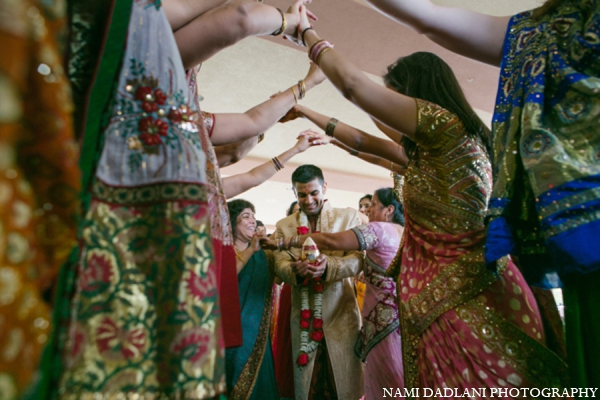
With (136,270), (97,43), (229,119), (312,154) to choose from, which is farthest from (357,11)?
(312,154)

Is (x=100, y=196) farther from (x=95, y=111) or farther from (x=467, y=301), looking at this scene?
(x=467, y=301)

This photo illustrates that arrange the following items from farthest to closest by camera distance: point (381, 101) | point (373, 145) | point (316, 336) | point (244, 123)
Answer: point (316, 336) < point (373, 145) < point (244, 123) < point (381, 101)

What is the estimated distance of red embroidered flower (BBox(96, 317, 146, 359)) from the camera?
47cm

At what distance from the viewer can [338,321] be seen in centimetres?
230

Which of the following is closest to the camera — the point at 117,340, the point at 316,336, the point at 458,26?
the point at 117,340

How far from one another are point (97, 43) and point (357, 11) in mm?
2534

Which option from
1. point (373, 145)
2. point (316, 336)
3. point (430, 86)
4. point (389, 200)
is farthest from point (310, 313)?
point (430, 86)

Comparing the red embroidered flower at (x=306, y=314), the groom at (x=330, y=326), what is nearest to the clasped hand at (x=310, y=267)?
the groom at (x=330, y=326)

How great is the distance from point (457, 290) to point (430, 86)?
679 mm

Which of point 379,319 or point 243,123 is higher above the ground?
point 243,123

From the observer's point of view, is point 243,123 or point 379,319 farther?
point 379,319

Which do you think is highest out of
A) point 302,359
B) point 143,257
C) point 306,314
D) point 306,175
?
point 306,175

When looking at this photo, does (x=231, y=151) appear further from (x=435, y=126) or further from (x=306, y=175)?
(x=306, y=175)

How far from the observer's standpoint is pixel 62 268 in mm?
479
